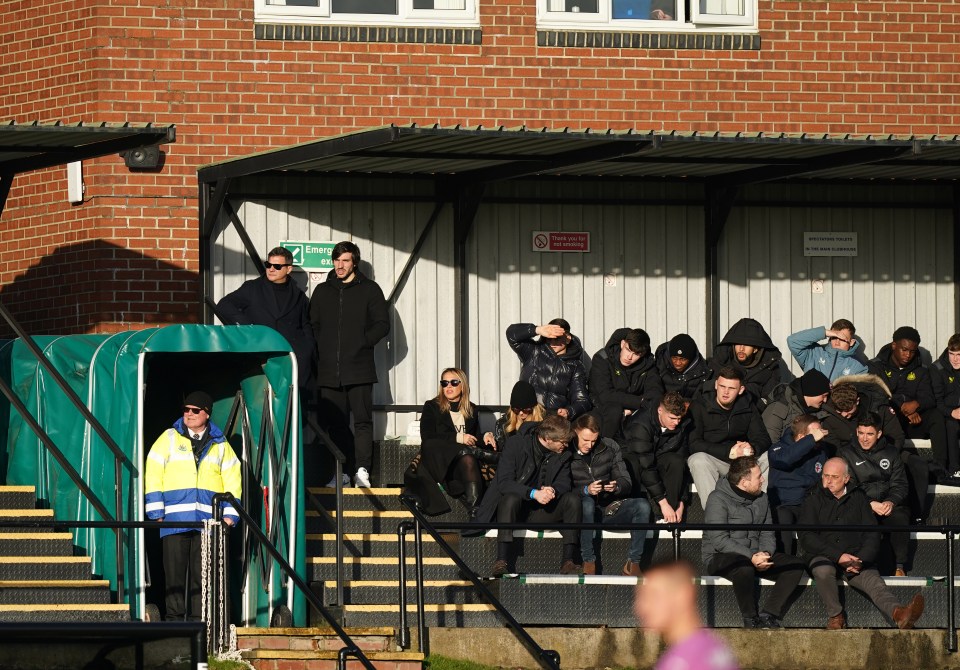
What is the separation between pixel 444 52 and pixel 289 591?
6.04 m

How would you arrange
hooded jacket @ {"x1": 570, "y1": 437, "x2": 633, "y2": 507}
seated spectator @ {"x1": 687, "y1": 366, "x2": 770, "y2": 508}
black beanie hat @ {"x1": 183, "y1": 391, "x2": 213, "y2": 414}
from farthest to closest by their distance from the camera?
seated spectator @ {"x1": 687, "y1": 366, "x2": 770, "y2": 508}, hooded jacket @ {"x1": 570, "y1": 437, "x2": 633, "y2": 507}, black beanie hat @ {"x1": 183, "y1": 391, "x2": 213, "y2": 414}

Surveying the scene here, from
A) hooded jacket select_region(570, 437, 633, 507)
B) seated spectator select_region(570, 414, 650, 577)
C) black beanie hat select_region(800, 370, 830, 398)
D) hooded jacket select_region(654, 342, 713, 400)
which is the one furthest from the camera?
hooded jacket select_region(654, 342, 713, 400)

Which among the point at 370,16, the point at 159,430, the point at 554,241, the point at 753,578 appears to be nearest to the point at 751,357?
the point at 554,241

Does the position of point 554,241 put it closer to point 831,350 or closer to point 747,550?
point 831,350

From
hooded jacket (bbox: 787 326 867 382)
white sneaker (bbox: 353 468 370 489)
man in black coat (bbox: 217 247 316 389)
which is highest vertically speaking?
man in black coat (bbox: 217 247 316 389)

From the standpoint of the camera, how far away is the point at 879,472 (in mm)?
15328

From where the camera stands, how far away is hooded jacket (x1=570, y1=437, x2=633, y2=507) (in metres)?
15.0

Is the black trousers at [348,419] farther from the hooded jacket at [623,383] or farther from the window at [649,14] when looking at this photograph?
the window at [649,14]

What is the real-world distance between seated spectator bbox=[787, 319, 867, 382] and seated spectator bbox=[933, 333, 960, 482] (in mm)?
685

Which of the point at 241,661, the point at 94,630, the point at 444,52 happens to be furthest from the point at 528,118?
the point at 94,630

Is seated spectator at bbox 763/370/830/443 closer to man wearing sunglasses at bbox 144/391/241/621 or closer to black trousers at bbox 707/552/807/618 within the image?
black trousers at bbox 707/552/807/618

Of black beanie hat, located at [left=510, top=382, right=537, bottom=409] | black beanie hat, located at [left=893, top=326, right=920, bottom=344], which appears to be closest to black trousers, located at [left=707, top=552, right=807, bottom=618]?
black beanie hat, located at [left=510, top=382, right=537, bottom=409]

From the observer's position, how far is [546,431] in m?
15.0

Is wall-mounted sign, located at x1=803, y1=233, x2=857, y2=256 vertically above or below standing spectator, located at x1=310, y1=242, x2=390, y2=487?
above
